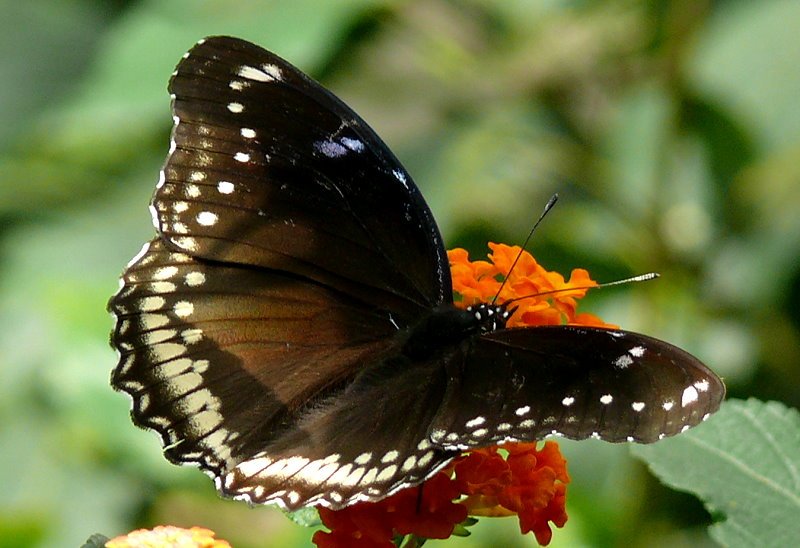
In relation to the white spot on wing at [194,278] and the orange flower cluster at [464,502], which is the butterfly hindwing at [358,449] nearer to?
the orange flower cluster at [464,502]

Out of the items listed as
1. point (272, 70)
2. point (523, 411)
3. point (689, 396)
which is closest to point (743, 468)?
point (689, 396)

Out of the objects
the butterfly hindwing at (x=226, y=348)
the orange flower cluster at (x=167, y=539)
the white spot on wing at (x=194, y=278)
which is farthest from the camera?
the white spot on wing at (x=194, y=278)

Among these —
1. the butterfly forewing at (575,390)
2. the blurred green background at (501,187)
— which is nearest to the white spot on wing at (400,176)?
the butterfly forewing at (575,390)

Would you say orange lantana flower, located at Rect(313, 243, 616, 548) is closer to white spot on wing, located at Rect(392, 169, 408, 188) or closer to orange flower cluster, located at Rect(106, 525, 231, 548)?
orange flower cluster, located at Rect(106, 525, 231, 548)

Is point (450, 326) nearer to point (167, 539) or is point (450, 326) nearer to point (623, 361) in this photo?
point (623, 361)

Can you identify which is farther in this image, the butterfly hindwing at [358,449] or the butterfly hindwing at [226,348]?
the butterfly hindwing at [226,348]

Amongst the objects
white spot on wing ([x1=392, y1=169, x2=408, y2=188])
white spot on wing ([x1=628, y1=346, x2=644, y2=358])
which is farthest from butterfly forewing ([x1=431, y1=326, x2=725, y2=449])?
white spot on wing ([x1=392, y1=169, x2=408, y2=188])
